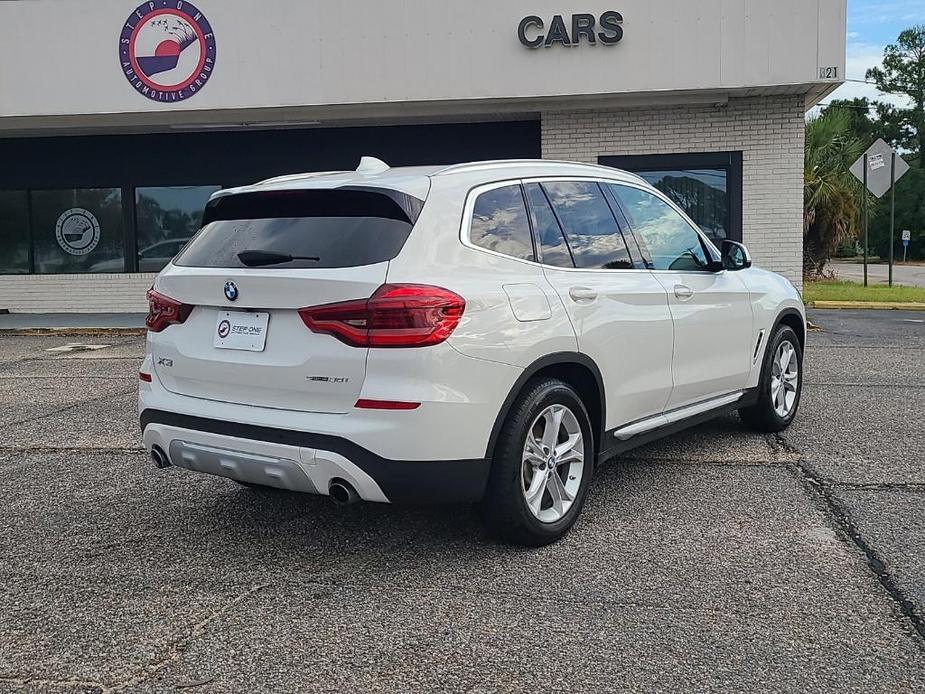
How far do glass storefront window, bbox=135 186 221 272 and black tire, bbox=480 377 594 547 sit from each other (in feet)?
46.6

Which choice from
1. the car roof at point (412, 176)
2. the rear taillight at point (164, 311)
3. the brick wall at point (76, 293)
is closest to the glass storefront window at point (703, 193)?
the brick wall at point (76, 293)

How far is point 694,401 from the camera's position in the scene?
5406 millimetres

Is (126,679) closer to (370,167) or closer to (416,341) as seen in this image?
(416,341)

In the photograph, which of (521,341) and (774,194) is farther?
(774,194)

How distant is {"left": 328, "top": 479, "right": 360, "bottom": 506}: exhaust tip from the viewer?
146 inches

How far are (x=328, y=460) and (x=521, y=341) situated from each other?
0.98 metres

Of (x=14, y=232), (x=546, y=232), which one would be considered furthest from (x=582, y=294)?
(x=14, y=232)

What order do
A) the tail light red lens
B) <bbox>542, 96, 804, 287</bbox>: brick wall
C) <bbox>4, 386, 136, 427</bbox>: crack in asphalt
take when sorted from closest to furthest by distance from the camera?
the tail light red lens
<bbox>4, 386, 136, 427</bbox>: crack in asphalt
<bbox>542, 96, 804, 287</bbox>: brick wall

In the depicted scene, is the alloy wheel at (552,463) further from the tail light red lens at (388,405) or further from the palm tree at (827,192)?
the palm tree at (827,192)

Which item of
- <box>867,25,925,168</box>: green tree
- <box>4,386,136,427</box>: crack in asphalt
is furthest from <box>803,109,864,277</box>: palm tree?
<box>867,25,925,168</box>: green tree

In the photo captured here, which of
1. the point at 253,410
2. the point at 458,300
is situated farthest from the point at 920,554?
the point at 253,410

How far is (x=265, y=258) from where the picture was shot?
13.0 feet

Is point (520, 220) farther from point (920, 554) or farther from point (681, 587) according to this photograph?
point (920, 554)

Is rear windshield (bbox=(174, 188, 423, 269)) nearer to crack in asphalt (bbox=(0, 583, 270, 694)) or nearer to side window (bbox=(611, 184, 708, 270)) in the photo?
crack in asphalt (bbox=(0, 583, 270, 694))
